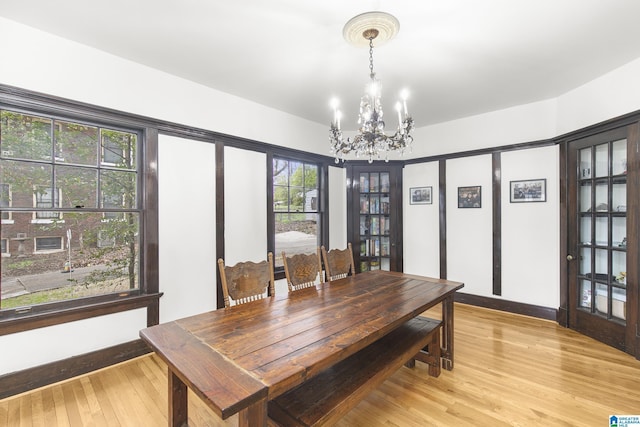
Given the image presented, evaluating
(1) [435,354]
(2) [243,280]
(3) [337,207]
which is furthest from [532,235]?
(2) [243,280]

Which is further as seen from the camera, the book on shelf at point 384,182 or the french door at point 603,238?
the book on shelf at point 384,182

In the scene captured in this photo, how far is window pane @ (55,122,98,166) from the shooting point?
8.11 ft

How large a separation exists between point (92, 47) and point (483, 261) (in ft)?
17.0

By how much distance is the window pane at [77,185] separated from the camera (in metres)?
2.47

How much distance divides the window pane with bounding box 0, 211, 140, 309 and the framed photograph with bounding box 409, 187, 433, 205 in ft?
12.9

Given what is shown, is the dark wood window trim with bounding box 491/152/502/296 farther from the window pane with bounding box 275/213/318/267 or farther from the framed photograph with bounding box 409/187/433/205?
the window pane with bounding box 275/213/318/267

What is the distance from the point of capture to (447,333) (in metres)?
2.54

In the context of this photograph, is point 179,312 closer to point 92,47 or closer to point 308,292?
point 308,292

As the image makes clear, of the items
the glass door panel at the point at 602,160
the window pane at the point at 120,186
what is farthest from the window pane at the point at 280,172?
the glass door panel at the point at 602,160

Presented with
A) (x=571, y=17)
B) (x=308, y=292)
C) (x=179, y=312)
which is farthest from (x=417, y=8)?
(x=179, y=312)

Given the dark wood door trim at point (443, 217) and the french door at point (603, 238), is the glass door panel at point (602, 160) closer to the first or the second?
the french door at point (603, 238)

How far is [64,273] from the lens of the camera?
2506mm

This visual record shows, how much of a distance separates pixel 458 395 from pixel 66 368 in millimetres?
3172

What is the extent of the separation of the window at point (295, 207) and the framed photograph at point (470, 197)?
221 cm
